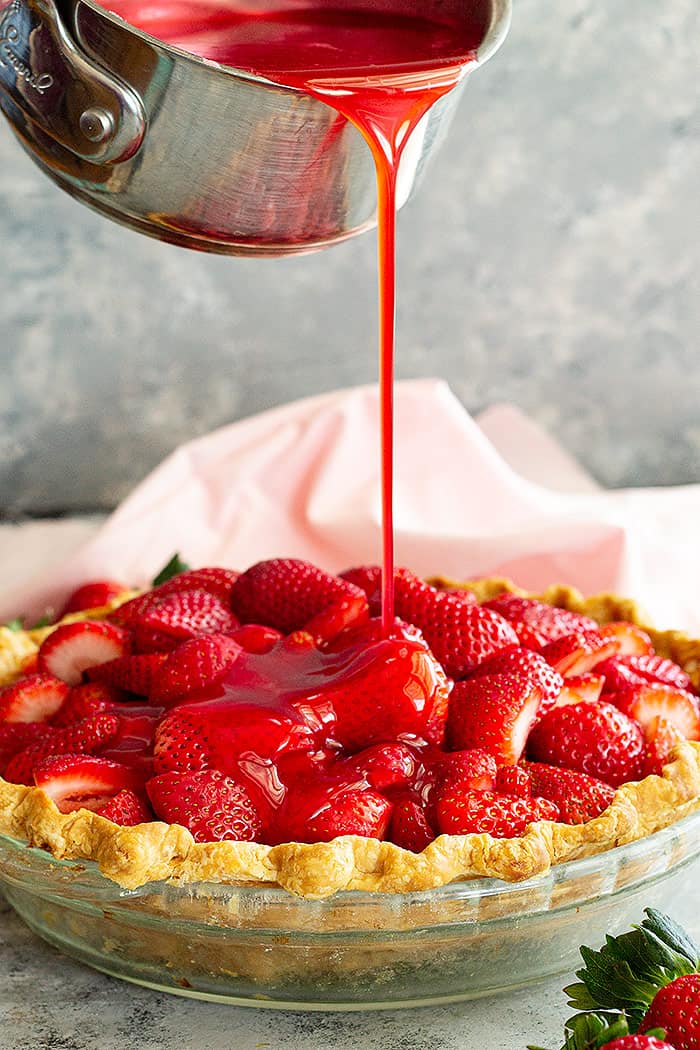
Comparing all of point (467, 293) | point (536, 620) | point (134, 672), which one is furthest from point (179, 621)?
point (467, 293)

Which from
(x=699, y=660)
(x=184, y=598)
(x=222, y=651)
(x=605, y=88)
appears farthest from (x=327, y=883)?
(x=605, y=88)

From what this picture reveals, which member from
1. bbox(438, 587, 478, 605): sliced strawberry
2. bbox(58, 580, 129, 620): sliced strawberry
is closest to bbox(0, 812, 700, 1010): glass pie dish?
bbox(438, 587, 478, 605): sliced strawberry

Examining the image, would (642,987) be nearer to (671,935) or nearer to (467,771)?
(671,935)

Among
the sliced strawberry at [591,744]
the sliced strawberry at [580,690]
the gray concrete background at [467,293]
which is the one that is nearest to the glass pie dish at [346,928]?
the sliced strawberry at [591,744]

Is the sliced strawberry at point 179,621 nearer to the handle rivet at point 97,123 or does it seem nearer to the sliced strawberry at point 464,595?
the sliced strawberry at point 464,595

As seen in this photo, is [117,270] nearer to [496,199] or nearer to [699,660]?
[496,199]

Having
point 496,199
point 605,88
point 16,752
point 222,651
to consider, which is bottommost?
point 16,752

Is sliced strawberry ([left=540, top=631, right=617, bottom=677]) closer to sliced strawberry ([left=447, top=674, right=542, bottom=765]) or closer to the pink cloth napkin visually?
sliced strawberry ([left=447, top=674, right=542, bottom=765])
